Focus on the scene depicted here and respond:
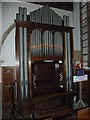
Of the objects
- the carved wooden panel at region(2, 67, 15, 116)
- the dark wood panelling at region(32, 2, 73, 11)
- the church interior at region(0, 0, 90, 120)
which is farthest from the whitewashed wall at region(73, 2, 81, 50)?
the carved wooden panel at region(2, 67, 15, 116)

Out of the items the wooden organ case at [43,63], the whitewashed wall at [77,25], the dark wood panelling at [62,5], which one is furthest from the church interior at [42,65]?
the whitewashed wall at [77,25]

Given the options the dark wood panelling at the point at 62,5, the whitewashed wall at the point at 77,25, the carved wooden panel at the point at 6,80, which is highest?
the dark wood panelling at the point at 62,5

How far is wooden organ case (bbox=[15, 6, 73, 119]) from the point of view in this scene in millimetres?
4246

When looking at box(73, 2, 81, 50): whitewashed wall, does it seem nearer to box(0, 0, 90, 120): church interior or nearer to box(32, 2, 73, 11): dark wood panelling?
box(32, 2, 73, 11): dark wood panelling

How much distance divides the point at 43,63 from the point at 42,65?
61 mm

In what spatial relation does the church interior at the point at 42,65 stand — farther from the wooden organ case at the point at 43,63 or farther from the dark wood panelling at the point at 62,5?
the dark wood panelling at the point at 62,5

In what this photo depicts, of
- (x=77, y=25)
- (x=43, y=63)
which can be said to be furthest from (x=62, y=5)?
(x=43, y=63)

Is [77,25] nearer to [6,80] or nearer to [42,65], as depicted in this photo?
[42,65]

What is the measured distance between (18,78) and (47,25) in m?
1.59

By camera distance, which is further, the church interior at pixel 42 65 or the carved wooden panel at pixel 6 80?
the carved wooden panel at pixel 6 80

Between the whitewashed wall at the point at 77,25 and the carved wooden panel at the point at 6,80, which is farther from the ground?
the whitewashed wall at the point at 77,25

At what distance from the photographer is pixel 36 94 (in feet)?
15.0

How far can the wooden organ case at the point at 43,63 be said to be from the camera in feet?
13.9

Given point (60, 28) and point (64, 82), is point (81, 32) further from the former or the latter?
point (64, 82)
